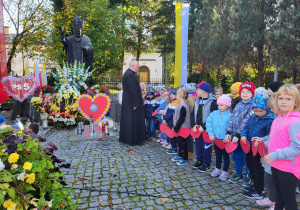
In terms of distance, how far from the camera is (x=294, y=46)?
11.1m

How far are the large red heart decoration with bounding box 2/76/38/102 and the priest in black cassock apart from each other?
486 cm

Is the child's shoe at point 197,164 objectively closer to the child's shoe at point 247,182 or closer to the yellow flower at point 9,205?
the child's shoe at point 247,182

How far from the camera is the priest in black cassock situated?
5.92 meters

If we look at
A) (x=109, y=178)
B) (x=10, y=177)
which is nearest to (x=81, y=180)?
(x=109, y=178)

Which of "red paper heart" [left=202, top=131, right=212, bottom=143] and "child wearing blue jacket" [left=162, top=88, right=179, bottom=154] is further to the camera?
"child wearing blue jacket" [left=162, top=88, right=179, bottom=154]

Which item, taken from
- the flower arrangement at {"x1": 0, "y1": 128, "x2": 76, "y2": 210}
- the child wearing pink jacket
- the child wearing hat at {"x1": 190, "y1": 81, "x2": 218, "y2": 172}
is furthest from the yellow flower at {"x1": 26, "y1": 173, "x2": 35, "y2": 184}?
the child wearing hat at {"x1": 190, "y1": 81, "x2": 218, "y2": 172}

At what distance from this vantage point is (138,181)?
3.92 metres

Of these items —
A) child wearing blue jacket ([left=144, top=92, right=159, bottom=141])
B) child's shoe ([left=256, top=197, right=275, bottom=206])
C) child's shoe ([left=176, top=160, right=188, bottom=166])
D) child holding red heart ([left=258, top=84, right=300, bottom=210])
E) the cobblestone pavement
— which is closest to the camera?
child holding red heart ([left=258, top=84, right=300, bottom=210])

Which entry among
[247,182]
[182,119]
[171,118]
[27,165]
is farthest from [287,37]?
[27,165]

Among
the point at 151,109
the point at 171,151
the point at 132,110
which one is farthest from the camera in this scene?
the point at 151,109

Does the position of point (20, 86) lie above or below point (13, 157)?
above

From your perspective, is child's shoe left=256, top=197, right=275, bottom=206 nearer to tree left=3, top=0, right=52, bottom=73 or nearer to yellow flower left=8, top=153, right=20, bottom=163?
yellow flower left=8, top=153, right=20, bottom=163

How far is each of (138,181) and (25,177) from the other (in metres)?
2.52

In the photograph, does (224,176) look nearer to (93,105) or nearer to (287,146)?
(287,146)
